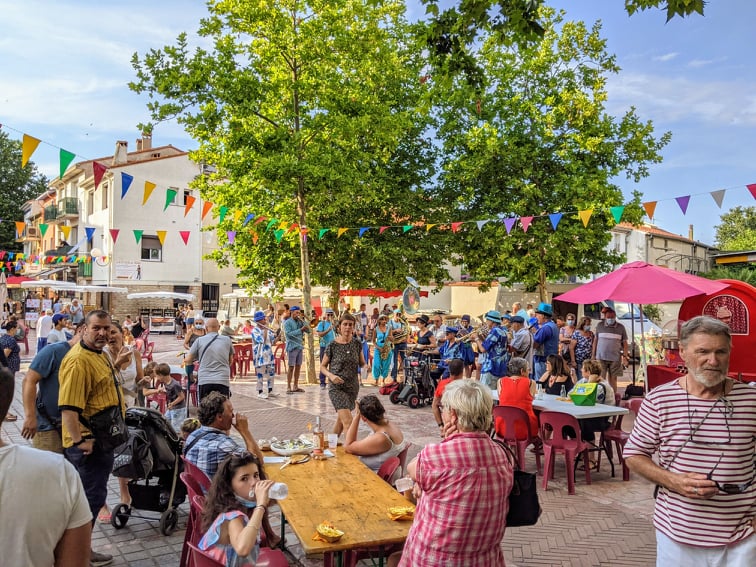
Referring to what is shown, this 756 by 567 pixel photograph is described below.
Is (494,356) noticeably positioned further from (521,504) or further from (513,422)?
(521,504)

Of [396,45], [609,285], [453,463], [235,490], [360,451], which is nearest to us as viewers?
[453,463]

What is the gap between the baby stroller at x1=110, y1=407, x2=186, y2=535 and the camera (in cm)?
490

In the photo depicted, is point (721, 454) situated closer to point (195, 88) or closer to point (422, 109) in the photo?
point (422, 109)

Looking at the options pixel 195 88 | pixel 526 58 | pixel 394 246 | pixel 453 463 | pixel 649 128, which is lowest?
pixel 453 463

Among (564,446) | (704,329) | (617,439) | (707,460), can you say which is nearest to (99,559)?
(707,460)

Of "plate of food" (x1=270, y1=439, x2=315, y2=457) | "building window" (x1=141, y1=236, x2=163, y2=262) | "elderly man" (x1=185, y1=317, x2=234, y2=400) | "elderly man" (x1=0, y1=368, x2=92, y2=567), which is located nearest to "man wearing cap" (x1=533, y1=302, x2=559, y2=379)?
"elderly man" (x1=185, y1=317, x2=234, y2=400)

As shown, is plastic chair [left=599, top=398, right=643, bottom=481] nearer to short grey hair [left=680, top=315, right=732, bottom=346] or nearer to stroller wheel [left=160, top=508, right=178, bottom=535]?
short grey hair [left=680, top=315, right=732, bottom=346]

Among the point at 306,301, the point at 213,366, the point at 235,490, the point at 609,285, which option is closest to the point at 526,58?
the point at 306,301

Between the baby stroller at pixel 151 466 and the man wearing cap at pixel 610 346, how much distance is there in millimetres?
8953

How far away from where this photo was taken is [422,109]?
9656 millimetres

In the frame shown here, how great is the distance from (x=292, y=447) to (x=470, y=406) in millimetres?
2859

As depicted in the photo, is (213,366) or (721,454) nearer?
(721,454)

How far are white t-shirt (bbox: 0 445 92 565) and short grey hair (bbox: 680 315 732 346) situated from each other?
240 centimetres

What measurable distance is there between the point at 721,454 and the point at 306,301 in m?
13.5
